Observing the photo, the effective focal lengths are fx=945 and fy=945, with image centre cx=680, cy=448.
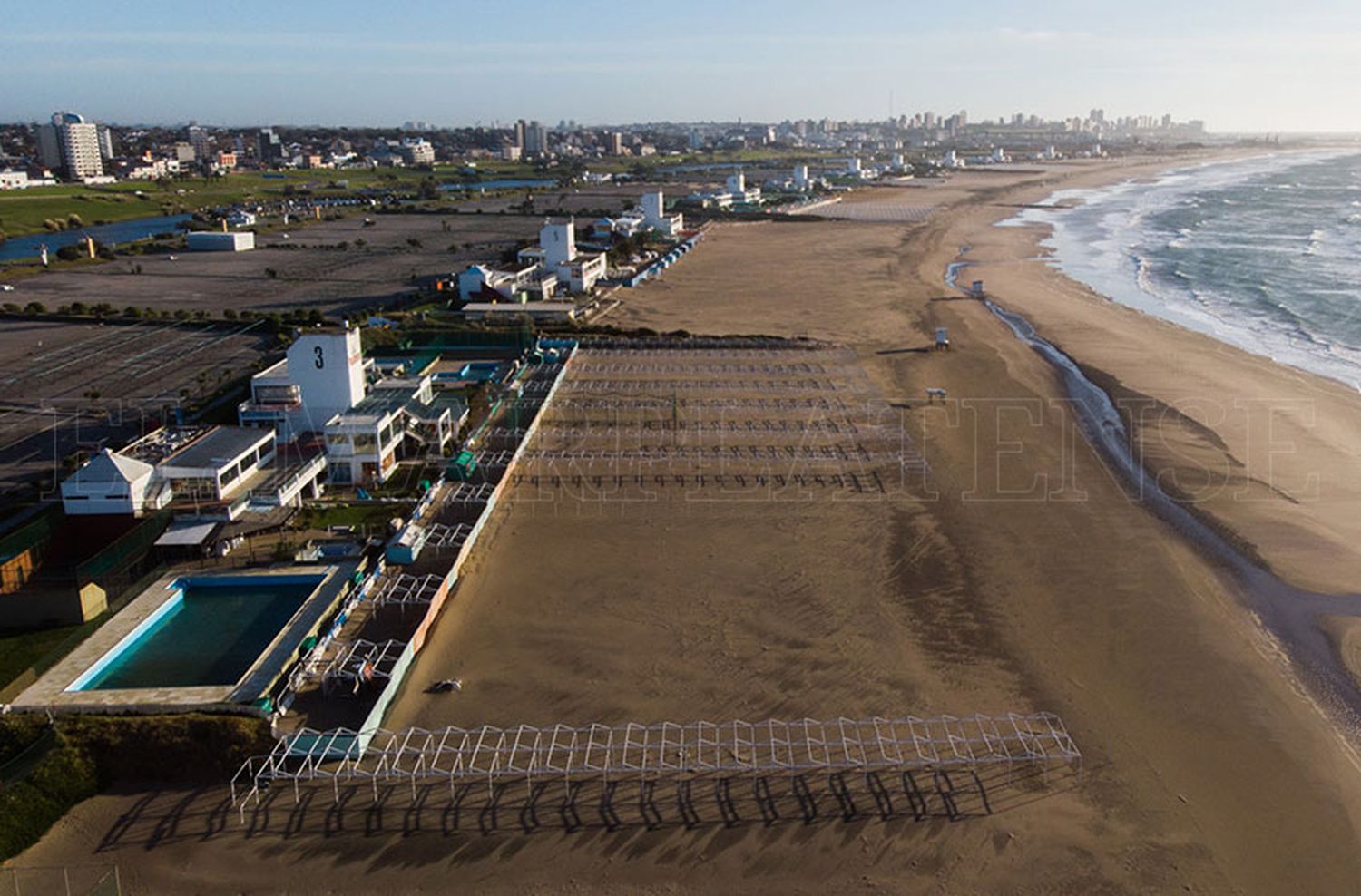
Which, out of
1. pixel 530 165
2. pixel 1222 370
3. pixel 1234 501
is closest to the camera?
pixel 1234 501

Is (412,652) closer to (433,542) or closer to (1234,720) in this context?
(433,542)

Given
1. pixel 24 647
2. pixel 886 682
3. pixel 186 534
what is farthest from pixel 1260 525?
pixel 24 647

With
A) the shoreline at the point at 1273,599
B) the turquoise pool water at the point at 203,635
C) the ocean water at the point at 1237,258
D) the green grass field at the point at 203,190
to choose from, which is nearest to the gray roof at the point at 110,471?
the turquoise pool water at the point at 203,635

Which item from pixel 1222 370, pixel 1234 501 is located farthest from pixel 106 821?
pixel 1222 370

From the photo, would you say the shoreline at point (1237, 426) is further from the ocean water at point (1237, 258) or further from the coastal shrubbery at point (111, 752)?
the coastal shrubbery at point (111, 752)

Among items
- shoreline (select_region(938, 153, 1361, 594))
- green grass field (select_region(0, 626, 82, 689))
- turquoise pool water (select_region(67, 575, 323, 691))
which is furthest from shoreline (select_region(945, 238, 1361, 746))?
green grass field (select_region(0, 626, 82, 689))

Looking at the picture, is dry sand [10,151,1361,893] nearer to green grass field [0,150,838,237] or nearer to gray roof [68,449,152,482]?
gray roof [68,449,152,482]
